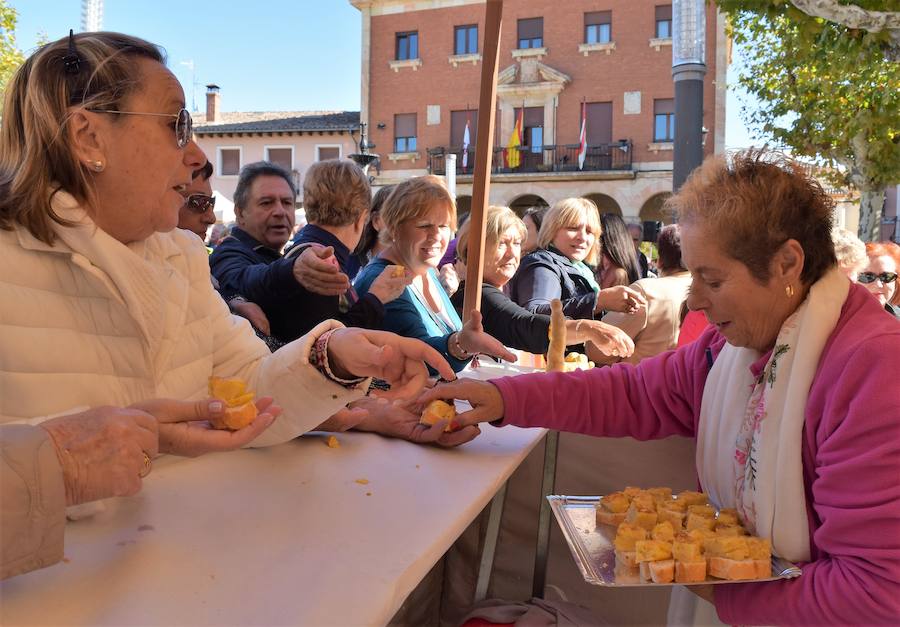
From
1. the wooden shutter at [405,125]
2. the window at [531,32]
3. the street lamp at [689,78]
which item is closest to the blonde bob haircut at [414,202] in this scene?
the street lamp at [689,78]

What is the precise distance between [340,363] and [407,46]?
89.8 ft

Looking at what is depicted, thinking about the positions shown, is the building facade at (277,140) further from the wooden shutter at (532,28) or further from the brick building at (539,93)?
the wooden shutter at (532,28)

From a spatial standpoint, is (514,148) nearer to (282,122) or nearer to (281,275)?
(282,122)

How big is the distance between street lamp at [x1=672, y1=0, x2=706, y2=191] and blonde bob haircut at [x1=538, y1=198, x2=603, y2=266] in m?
0.86

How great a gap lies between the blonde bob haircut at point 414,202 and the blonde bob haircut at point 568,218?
1.27m

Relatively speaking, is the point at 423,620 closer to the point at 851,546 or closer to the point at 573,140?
the point at 851,546

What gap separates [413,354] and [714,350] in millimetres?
915

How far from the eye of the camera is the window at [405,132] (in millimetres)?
27312

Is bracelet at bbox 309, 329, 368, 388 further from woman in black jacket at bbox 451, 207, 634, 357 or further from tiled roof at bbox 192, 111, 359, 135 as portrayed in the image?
tiled roof at bbox 192, 111, 359, 135

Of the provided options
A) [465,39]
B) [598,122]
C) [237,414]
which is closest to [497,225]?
[237,414]

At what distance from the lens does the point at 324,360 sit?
1.80 metres

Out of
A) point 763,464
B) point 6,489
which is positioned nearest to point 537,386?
point 763,464

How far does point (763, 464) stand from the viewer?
66.6 inches

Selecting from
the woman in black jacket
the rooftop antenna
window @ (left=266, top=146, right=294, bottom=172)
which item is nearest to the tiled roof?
window @ (left=266, top=146, right=294, bottom=172)
